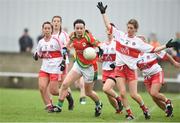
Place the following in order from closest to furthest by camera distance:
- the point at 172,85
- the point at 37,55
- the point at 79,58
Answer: the point at 79,58 < the point at 37,55 < the point at 172,85

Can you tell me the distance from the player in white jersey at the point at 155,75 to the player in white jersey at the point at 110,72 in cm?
80

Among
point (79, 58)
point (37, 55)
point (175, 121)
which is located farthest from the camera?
point (37, 55)

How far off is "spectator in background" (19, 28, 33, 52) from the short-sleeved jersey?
44.3ft

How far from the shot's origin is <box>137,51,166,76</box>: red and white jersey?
19312 millimetres

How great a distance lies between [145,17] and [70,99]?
11.7 metres

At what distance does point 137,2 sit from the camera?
32.0 metres

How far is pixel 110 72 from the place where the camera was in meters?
20.2

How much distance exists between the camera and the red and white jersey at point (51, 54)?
65.8 feet

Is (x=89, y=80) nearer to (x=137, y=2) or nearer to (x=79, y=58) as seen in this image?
(x=79, y=58)

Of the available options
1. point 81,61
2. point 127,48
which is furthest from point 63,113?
point 127,48

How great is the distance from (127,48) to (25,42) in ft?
48.4

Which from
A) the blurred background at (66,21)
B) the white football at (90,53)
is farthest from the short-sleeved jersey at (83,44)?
the blurred background at (66,21)

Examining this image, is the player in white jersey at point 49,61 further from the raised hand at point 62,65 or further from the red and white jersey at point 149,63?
the red and white jersey at point 149,63

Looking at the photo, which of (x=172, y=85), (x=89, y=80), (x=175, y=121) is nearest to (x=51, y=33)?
(x=89, y=80)
